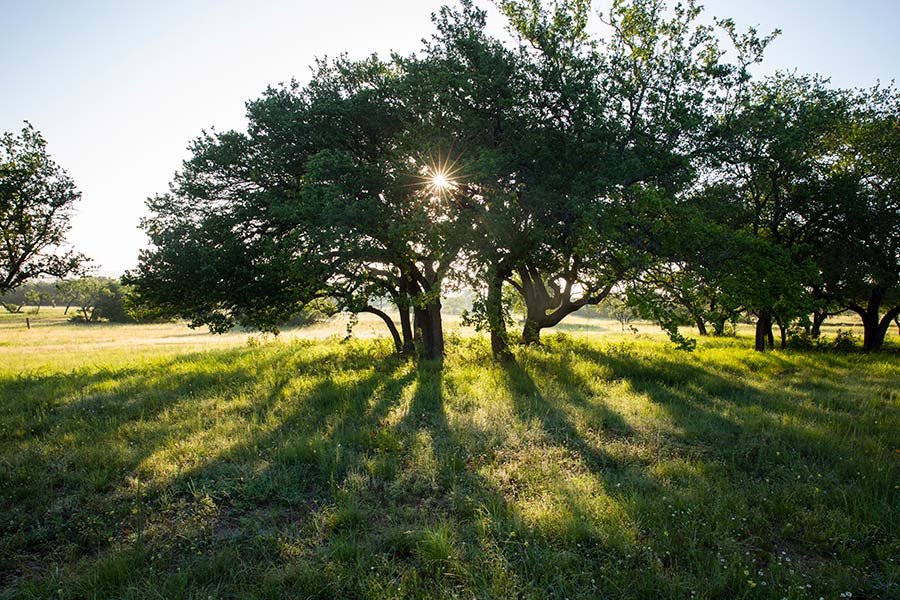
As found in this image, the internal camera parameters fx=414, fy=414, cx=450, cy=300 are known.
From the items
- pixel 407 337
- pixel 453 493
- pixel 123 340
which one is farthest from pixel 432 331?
pixel 123 340

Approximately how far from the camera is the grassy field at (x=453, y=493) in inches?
153

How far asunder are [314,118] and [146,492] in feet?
39.4

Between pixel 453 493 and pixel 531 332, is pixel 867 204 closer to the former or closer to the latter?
pixel 531 332

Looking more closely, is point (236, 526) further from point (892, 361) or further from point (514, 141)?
point (892, 361)

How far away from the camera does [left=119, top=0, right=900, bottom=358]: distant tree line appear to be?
1089 cm

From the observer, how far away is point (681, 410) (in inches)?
368

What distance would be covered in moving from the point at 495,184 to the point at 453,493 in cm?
967

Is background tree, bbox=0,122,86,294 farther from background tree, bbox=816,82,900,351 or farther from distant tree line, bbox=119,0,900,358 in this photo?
background tree, bbox=816,82,900,351

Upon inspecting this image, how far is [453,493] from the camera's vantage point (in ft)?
17.8

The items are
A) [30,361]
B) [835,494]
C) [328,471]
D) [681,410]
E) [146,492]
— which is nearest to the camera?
[835,494]

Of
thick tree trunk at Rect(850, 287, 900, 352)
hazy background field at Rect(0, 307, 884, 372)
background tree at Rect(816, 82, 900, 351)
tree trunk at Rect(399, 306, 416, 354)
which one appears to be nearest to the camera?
background tree at Rect(816, 82, 900, 351)

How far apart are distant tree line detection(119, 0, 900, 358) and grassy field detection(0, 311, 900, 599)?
3.25m

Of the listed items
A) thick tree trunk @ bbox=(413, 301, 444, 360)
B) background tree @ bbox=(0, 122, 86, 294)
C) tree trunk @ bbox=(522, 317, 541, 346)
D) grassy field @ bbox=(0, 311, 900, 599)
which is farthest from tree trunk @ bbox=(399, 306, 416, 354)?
background tree @ bbox=(0, 122, 86, 294)

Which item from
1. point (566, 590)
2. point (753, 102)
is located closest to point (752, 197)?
point (753, 102)
